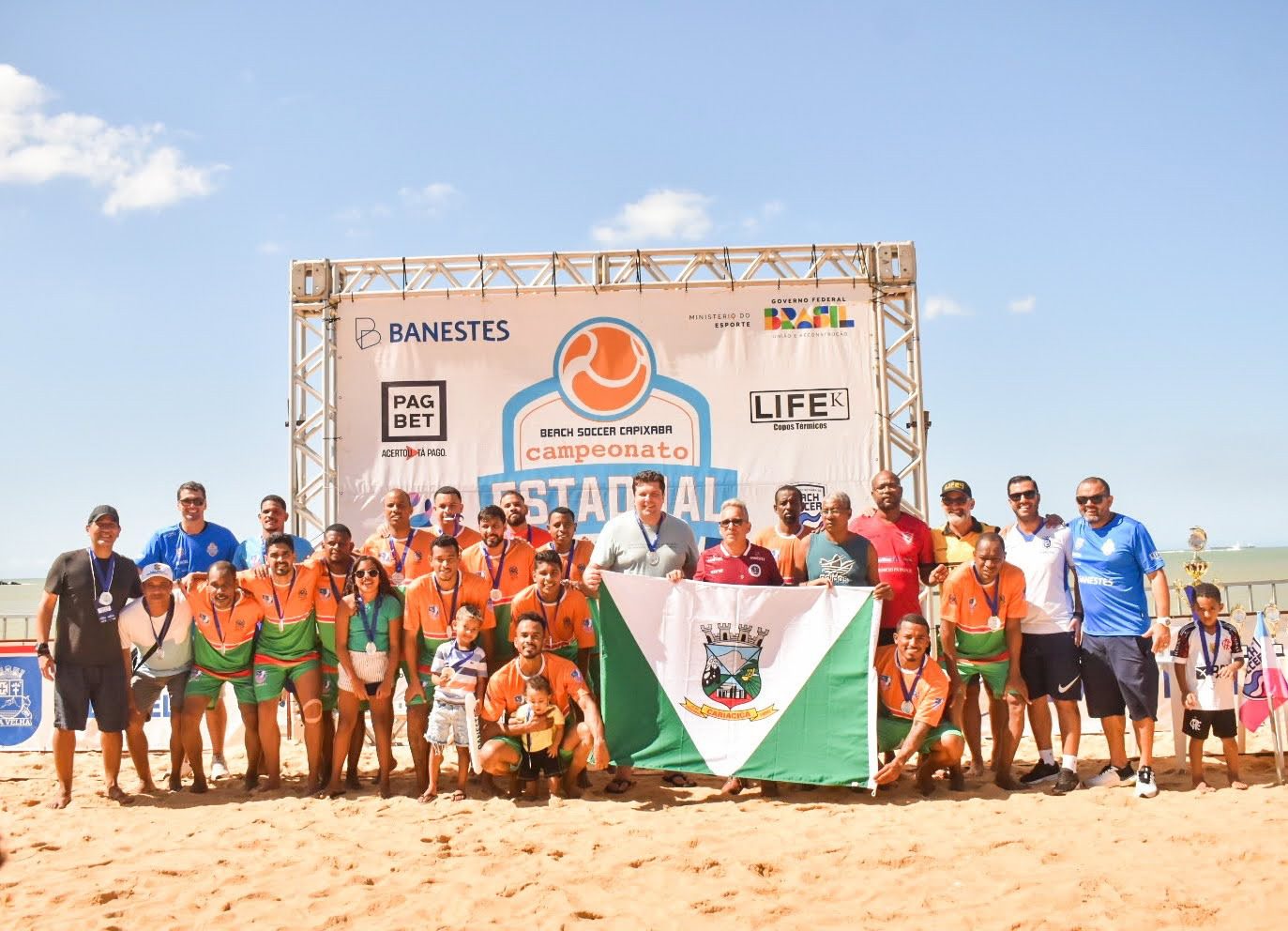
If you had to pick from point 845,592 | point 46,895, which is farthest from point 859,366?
point 46,895

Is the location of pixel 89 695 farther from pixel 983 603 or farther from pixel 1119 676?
pixel 1119 676

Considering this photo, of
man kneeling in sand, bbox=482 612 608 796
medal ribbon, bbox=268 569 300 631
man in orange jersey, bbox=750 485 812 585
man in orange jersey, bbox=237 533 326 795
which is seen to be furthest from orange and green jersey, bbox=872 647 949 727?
medal ribbon, bbox=268 569 300 631

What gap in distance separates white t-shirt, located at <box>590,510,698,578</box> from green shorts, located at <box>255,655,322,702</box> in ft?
6.28

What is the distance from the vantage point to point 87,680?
630 cm

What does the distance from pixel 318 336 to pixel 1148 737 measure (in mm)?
7588

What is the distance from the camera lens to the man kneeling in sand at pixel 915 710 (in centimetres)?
595

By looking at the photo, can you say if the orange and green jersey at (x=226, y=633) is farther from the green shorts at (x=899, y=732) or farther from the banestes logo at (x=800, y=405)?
the banestes logo at (x=800, y=405)

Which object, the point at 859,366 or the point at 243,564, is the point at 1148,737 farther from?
the point at 243,564

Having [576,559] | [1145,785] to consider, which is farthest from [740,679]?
[1145,785]

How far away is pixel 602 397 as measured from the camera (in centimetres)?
962

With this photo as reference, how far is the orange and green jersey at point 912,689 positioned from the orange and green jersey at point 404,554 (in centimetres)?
299

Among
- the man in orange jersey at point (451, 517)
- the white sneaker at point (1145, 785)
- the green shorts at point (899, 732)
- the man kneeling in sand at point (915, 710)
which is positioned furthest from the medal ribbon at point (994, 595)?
the man in orange jersey at point (451, 517)

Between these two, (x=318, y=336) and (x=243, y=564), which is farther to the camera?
(x=318, y=336)

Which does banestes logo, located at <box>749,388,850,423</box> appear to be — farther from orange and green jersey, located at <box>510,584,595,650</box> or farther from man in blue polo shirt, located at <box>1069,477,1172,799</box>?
orange and green jersey, located at <box>510,584,595,650</box>
